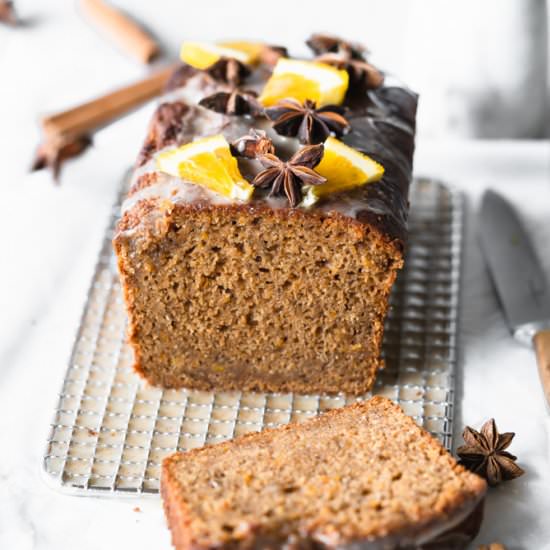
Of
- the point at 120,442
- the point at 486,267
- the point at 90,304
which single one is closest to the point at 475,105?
the point at 486,267

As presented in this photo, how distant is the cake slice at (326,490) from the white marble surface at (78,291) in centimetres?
30

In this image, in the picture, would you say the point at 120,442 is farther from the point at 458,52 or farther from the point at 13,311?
the point at 458,52

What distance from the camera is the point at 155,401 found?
4035mm

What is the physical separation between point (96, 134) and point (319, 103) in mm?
1662

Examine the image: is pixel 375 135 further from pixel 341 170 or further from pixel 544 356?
pixel 544 356

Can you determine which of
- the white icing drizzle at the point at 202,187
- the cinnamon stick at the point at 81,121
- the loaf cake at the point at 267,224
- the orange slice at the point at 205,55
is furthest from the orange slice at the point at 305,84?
the cinnamon stick at the point at 81,121

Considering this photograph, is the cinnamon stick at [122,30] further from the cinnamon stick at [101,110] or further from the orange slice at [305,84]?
the orange slice at [305,84]

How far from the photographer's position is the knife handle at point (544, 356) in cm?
394

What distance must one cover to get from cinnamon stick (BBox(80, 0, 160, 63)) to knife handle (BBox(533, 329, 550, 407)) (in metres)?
2.91

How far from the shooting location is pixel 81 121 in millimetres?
5227

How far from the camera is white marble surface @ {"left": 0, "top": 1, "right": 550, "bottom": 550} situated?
353 centimetres

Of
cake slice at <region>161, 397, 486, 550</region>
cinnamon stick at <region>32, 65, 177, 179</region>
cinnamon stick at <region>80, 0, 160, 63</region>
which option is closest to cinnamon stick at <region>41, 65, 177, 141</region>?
cinnamon stick at <region>32, 65, 177, 179</region>

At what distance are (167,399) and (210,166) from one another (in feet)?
3.23

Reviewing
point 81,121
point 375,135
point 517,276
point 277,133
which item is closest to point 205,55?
point 277,133
